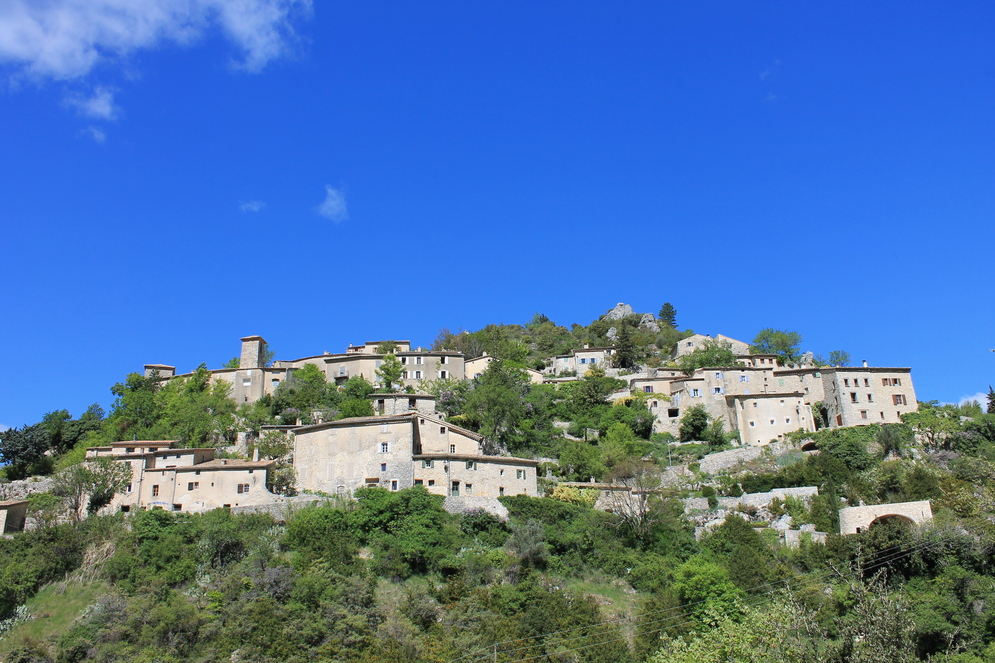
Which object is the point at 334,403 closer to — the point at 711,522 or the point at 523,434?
the point at 523,434

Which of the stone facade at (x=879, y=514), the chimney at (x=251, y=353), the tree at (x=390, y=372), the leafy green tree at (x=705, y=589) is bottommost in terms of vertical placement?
the leafy green tree at (x=705, y=589)

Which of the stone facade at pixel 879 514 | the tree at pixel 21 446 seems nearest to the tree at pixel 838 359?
the stone facade at pixel 879 514

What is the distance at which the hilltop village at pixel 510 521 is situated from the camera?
3672 centimetres

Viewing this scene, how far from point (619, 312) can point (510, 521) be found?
88.1 metres

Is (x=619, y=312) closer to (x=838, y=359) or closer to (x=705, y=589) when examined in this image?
(x=838, y=359)

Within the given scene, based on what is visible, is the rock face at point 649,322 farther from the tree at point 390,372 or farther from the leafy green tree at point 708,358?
the tree at point 390,372

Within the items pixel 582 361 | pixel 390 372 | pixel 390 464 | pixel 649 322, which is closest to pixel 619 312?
pixel 649 322

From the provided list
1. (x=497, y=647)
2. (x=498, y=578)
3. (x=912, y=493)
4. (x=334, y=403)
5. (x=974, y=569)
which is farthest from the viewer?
(x=334, y=403)

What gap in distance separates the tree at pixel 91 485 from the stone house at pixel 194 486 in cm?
57

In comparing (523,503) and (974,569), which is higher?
(523,503)

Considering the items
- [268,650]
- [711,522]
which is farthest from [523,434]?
[268,650]

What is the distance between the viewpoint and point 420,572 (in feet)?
144

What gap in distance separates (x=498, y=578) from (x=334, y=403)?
103ft

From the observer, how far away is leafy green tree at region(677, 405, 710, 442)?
65438 millimetres
